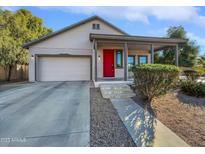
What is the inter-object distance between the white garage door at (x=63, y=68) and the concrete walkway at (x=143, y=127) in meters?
8.13

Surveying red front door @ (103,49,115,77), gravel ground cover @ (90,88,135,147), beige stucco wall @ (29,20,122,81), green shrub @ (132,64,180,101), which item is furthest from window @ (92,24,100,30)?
gravel ground cover @ (90,88,135,147)

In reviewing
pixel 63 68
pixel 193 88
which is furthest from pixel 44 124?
pixel 63 68

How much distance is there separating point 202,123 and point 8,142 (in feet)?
16.7

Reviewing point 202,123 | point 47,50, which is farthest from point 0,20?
point 202,123

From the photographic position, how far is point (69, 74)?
1446cm

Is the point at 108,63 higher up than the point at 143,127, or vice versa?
the point at 108,63

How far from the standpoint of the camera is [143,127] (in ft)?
13.9

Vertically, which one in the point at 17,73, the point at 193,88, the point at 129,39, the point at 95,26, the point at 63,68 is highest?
the point at 95,26

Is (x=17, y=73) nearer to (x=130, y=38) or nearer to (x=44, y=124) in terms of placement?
(x=130, y=38)

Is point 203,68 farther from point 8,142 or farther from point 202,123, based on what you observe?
→ point 8,142

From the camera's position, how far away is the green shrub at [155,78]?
591 cm

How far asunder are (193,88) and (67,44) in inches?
410

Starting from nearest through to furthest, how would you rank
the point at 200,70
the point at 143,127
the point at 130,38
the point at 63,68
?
1. the point at 143,127
2. the point at 200,70
3. the point at 130,38
4. the point at 63,68

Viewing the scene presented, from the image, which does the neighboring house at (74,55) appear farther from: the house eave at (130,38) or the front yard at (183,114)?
the front yard at (183,114)
